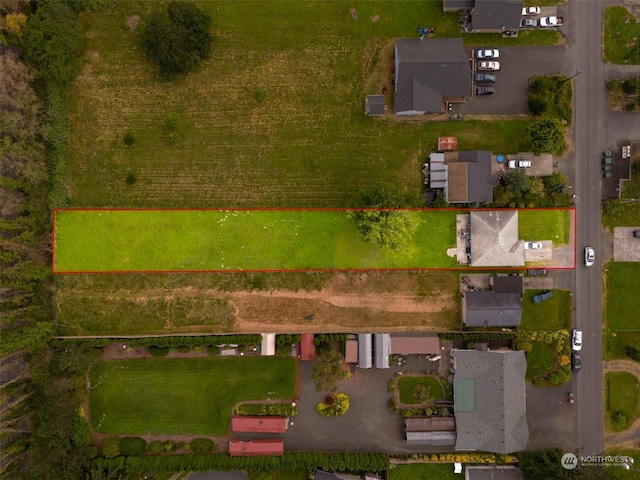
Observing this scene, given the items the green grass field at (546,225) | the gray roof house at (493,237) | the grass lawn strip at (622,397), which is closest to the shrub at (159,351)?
the gray roof house at (493,237)

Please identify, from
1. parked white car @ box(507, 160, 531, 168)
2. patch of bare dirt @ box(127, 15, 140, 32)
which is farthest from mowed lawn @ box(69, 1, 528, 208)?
parked white car @ box(507, 160, 531, 168)

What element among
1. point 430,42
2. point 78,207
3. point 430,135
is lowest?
point 78,207

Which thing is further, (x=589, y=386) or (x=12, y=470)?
(x=589, y=386)

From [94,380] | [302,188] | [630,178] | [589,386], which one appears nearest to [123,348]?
[94,380]

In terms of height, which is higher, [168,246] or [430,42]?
[430,42]

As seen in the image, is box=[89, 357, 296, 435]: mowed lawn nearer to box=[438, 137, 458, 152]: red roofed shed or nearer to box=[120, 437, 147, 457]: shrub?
box=[120, 437, 147, 457]: shrub

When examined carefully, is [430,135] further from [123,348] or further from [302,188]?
[123,348]
